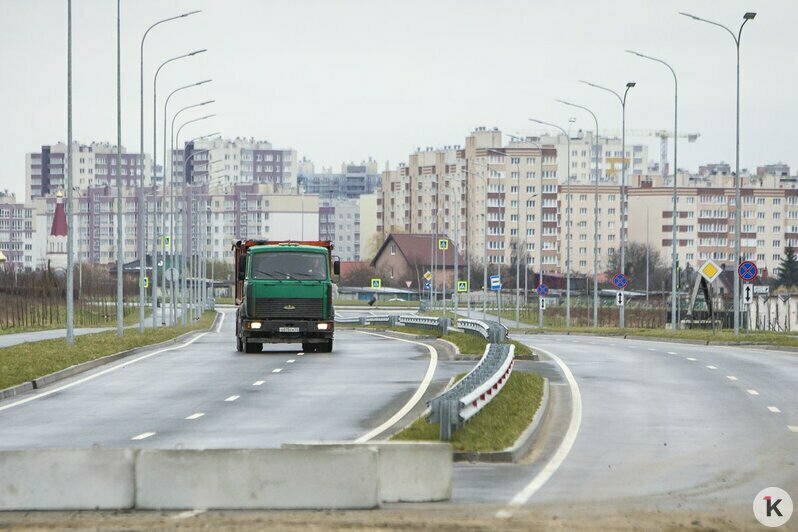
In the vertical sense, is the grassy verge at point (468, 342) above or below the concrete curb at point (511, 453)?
below

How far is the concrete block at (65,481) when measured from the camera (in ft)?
44.8

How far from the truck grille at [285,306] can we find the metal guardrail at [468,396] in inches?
589

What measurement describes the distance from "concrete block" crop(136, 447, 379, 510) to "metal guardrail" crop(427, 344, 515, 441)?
164 inches

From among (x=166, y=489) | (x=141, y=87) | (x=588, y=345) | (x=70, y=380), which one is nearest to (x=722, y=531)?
(x=166, y=489)

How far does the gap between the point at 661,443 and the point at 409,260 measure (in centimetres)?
16681

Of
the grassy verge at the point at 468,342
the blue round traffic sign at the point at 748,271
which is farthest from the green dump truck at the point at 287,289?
the blue round traffic sign at the point at 748,271

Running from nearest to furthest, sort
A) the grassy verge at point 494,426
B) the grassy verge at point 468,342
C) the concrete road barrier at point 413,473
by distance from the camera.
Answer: the concrete road barrier at point 413,473 < the grassy verge at point 494,426 < the grassy verge at point 468,342

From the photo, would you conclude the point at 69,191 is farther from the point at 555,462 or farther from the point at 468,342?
the point at 555,462

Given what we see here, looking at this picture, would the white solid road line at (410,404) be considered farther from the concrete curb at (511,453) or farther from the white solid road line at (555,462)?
the white solid road line at (555,462)

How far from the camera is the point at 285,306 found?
133ft

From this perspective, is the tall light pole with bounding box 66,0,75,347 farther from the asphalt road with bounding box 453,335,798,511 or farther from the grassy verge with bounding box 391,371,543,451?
the grassy verge with bounding box 391,371,543,451

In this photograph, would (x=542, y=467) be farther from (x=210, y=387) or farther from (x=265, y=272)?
(x=265, y=272)

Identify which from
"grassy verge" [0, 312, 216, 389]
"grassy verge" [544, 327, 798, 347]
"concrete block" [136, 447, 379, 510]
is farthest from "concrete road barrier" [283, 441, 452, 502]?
"grassy verge" [544, 327, 798, 347]

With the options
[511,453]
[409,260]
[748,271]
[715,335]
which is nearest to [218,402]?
[511,453]
